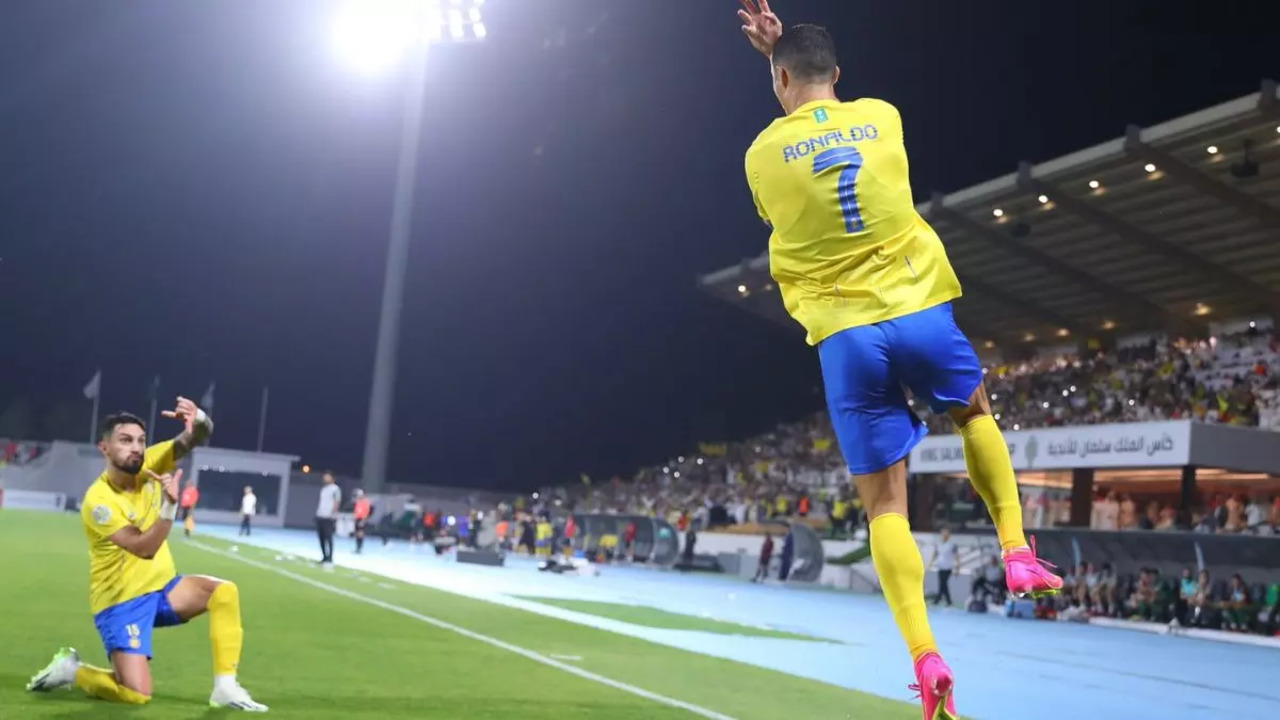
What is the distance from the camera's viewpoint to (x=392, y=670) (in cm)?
870

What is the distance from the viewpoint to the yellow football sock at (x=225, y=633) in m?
6.58

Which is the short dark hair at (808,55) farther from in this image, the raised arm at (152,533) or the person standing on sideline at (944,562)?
the person standing on sideline at (944,562)

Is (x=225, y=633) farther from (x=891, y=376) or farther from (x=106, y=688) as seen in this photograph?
(x=891, y=376)

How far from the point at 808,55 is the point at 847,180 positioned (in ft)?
1.75

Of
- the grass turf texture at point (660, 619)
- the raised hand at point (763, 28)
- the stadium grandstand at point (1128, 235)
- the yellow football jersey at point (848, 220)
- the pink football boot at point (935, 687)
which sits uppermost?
the stadium grandstand at point (1128, 235)

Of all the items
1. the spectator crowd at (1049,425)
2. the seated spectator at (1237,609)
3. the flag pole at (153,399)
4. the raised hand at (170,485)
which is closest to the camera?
the raised hand at (170,485)

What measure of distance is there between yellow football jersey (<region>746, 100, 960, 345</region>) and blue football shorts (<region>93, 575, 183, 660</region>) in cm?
425

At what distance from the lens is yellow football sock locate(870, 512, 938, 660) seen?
407 centimetres

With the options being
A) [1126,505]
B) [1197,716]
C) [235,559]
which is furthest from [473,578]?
[1197,716]

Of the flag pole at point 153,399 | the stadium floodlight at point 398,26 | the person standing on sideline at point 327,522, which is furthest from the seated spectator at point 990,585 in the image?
the flag pole at point 153,399

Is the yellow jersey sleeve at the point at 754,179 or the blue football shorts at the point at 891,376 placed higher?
the yellow jersey sleeve at the point at 754,179

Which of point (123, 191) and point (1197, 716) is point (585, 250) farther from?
point (1197, 716)

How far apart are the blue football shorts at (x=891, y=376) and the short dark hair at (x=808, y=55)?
0.93 metres

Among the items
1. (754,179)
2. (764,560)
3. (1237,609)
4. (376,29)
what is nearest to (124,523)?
(754,179)
